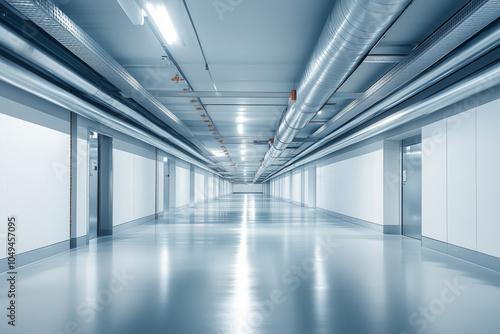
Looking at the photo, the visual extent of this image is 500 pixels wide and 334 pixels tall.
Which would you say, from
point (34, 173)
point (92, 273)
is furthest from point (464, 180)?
point (34, 173)

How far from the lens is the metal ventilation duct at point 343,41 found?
282cm

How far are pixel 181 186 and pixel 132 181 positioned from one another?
7.85 metres

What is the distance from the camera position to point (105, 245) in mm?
7309

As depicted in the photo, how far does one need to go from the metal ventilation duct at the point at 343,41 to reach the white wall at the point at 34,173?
4735mm

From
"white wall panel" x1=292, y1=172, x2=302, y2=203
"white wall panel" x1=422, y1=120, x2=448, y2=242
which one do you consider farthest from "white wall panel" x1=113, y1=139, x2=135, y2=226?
"white wall panel" x1=292, y1=172, x2=302, y2=203

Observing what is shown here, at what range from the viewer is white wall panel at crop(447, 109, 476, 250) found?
568 cm

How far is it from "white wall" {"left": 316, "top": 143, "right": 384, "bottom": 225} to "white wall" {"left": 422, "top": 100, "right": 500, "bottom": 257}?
7.92ft

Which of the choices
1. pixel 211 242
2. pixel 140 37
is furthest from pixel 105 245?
pixel 140 37

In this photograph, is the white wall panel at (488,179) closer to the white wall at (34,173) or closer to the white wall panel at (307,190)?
the white wall at (34,173)

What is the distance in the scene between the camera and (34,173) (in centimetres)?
577

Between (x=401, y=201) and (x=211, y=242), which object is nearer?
(x=211, y=242)

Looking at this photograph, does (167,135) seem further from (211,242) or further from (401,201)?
(401,201)

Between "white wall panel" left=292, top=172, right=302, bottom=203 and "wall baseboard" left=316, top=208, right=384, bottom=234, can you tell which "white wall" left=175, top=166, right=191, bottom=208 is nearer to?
"wall baseboard" left=316, top=208, right=384, bottom=234

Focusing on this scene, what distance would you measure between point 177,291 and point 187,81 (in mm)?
4454
